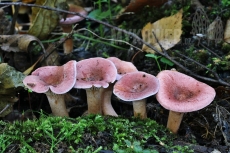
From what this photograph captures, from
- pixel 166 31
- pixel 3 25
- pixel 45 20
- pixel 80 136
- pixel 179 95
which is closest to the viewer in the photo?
pixel 80 136

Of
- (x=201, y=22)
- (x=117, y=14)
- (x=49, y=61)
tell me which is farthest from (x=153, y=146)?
(x=117, y=14)

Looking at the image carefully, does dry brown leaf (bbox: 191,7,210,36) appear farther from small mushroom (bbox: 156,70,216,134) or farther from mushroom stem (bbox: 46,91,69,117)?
mushroom stem (bbox: 46,91,69,117)

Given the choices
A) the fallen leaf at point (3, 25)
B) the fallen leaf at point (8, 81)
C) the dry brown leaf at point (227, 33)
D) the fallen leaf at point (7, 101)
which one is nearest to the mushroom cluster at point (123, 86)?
the fallen leaf at point (8, 81)

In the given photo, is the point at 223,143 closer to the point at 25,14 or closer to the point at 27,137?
the point at 27,137

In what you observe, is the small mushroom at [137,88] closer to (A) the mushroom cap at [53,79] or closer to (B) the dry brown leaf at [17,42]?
(A) the mushroom cap at [53,79]

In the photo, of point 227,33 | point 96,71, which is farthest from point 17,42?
point 227,33

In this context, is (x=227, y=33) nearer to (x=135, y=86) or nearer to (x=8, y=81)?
(x=135, y=86)

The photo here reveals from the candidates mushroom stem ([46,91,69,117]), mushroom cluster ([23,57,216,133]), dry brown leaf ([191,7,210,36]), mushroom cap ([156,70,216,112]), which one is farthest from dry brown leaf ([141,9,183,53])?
mushroom stem ([46,91,69,117])
